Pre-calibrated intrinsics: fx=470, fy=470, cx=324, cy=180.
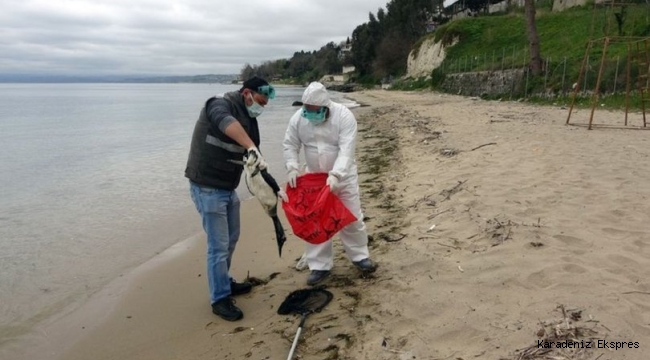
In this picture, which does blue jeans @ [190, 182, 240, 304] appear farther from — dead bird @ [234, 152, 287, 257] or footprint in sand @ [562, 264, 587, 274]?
footprint in sand @ [562, 264, 587, 274]

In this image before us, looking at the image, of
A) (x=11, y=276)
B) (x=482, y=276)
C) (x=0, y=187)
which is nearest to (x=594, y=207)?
(x=482, y=276)

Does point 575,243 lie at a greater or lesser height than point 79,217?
greater

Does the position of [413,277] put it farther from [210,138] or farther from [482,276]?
[210,138]

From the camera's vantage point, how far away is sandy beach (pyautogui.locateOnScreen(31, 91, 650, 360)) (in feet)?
9.70

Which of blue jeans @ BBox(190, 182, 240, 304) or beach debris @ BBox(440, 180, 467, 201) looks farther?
beach debris @ BBox(440, 180, 467, 201)

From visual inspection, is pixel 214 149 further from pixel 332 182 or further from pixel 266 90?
pixel 332 182

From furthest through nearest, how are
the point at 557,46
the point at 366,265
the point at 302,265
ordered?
the point at 557,46
the point at 302,265
the point at 366,265

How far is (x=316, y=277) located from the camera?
14.3 ft

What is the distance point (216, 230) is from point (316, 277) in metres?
1.04

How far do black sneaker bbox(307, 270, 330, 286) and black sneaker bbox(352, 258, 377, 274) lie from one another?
0.31 meters

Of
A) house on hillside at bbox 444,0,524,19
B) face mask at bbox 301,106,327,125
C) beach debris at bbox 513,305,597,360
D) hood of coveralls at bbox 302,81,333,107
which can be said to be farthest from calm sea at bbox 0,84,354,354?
house on hillside at bbox 444,0,524,19

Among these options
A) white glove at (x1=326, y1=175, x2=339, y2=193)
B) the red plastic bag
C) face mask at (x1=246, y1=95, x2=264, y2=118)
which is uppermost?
face mask at (x1=246, y1=95, x2=264, y2=118)

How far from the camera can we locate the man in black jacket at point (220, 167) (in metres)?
3.84

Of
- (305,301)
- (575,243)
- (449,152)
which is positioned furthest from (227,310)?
(449,152)
